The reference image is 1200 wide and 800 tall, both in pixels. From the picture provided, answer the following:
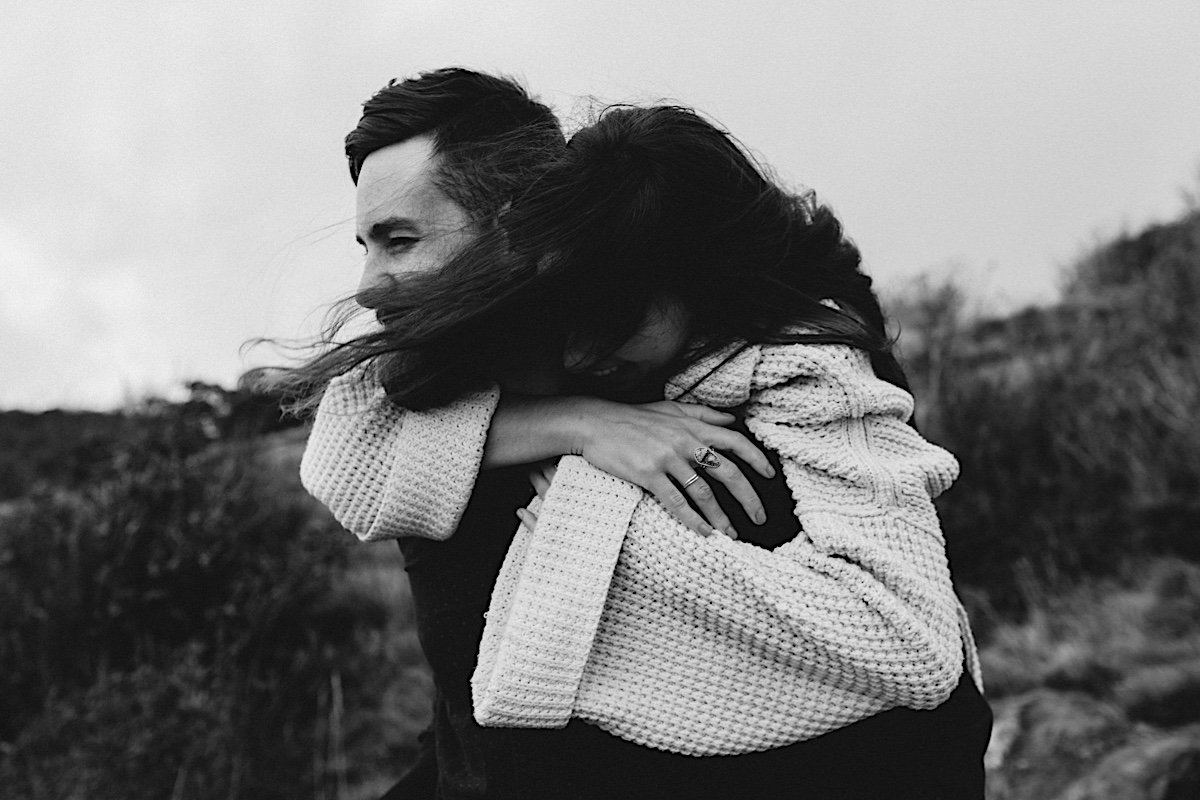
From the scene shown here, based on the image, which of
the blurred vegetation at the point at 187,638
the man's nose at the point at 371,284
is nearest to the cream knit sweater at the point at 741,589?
the man's nose at the point at 371,284

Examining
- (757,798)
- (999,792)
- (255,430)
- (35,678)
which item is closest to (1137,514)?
(999,792)

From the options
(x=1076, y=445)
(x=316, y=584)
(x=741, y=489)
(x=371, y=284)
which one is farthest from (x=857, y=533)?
(x=1076, y=445)

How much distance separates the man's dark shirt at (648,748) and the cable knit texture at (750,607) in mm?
→ 85

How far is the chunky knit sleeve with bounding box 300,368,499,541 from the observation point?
4.91 ft

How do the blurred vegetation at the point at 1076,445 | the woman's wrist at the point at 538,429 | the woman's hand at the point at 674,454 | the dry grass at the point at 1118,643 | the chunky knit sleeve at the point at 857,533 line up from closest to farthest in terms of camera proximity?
1. the chunky knit sleeve at the point at 857,533
2. the woman's hand at the point at 674,454
3. the woman's wrist at the point at 538,429
4. the dry grass at the point at 1118,643
5. the blurred vegetation at the point at 1076,445

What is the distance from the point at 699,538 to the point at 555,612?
0.21m

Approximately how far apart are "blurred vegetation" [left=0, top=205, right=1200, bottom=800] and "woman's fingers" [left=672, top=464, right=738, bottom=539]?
3.28 metres

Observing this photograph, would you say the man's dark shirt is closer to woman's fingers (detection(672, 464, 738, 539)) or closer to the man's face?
woman's fingers (detection(672, 464, 738, 539))

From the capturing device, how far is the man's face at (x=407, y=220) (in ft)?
5.21

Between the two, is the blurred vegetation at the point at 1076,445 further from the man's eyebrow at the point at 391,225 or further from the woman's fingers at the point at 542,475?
the man's eyebrow at the point at 391,225

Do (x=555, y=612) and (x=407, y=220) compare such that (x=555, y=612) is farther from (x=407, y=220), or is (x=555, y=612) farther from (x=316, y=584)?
(x=316, y=584)

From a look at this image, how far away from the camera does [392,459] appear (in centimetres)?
151

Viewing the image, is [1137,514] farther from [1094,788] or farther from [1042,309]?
[1042,309]

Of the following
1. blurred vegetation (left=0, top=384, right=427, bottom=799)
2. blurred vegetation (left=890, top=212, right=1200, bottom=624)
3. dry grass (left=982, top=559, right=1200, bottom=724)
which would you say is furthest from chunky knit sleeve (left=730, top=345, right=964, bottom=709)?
blurred vegetation (left=890, top=212, right=1200, bottom=624)
